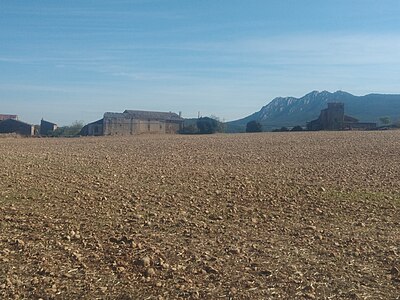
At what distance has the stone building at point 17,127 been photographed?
272 feet

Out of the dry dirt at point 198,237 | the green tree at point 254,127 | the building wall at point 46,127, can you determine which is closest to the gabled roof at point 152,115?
the building wall at point 46,127

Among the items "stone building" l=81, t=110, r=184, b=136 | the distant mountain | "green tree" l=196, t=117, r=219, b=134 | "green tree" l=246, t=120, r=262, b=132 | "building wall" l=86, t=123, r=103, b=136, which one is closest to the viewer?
"green tree" l=196, t=117, r=219, b=134

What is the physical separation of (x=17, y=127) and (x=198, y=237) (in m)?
81.1

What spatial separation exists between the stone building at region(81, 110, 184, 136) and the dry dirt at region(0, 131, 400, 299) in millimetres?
69464

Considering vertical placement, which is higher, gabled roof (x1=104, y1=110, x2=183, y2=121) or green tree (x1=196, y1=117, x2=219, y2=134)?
gabled roof (x1=104, y1=110, x2=183, y2=121)

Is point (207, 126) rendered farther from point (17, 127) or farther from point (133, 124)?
point (17, 127)

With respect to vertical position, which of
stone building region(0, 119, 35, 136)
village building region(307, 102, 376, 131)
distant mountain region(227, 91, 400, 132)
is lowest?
stone building region(0, 119, 35, 136)

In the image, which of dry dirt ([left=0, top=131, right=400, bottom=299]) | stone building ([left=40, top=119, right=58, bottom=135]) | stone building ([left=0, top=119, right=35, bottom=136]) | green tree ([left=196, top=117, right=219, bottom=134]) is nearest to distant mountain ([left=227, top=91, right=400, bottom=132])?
stone building ([left=40, top=119, right=58, bottom=135])

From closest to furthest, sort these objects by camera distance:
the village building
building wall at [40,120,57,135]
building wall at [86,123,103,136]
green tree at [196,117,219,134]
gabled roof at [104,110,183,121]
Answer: green tree at [196,117,219,134] < the village building < building wall at [86,123,103,136] < gabled roof at [104,110,183,121] < building wall at [40,120,57,135]

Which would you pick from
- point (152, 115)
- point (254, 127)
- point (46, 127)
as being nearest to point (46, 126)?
point (46, 127)

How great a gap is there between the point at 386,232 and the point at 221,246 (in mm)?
2914

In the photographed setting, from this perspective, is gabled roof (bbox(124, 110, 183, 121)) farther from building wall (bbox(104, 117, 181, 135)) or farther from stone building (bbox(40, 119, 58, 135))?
stone building (bbox(40, 119, 58, 135))

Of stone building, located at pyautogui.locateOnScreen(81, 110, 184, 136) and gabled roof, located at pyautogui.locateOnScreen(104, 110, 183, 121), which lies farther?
gabled roof, located at pyautogui.locateOnScreen(104, 110, 183, 121)

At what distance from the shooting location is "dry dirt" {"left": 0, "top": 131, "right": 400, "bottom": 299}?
20.7ft
